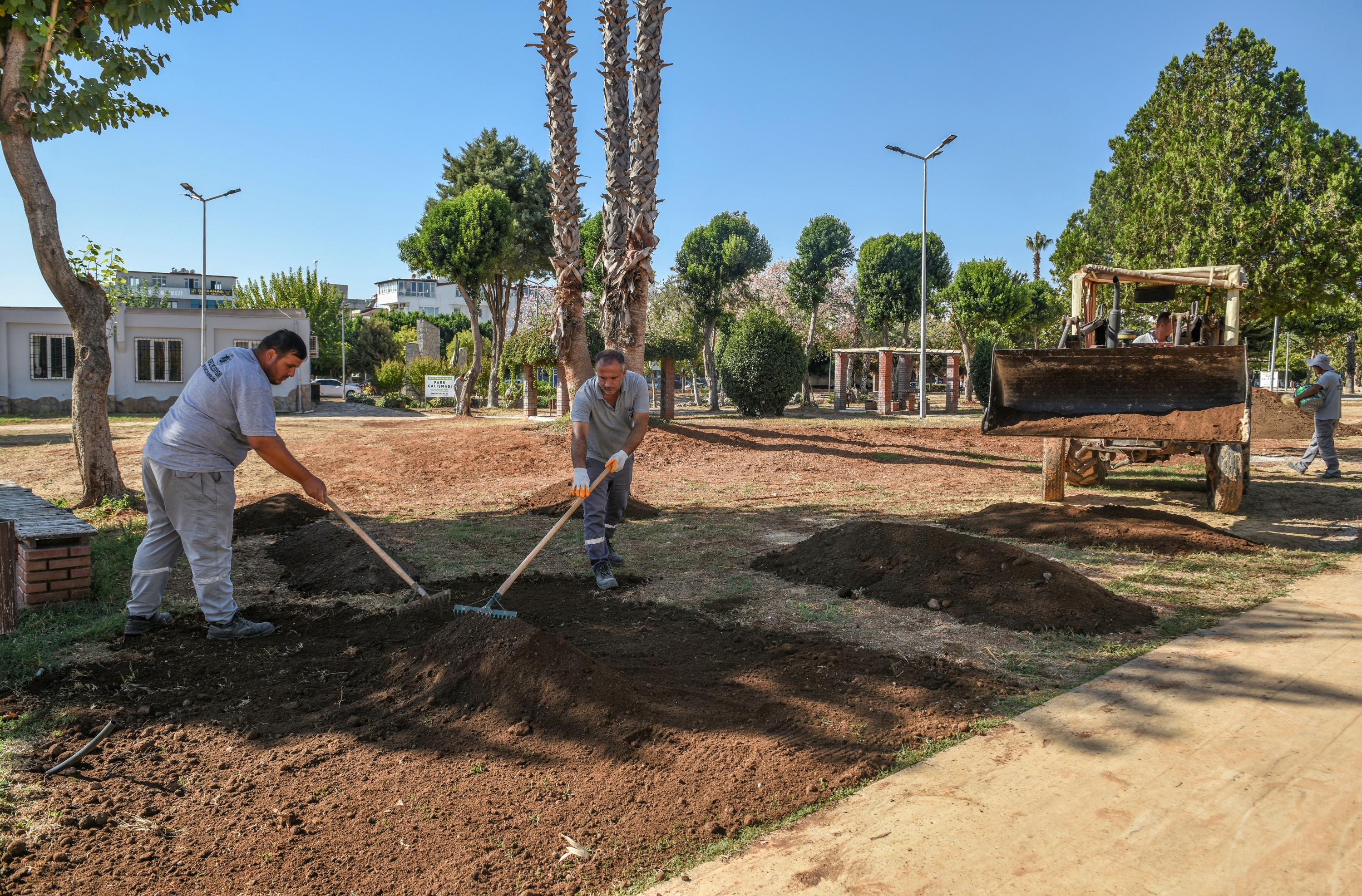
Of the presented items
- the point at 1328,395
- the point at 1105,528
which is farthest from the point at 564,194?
the point at 1328,395

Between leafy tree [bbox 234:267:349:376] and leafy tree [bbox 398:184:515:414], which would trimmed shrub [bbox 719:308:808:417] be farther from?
leafy tree [bbox 234:267:349:376]

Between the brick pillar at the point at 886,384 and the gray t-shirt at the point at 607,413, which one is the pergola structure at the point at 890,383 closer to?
the brick pillar at the point at 886,384

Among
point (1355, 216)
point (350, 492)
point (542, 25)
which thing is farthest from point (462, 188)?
point (1355, 216)

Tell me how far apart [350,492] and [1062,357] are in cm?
828

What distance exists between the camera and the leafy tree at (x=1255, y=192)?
1581 centimetres

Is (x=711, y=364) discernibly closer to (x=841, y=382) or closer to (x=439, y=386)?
(x=841, y=382)

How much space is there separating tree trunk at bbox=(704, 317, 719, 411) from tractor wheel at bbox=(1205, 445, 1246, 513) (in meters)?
20.1

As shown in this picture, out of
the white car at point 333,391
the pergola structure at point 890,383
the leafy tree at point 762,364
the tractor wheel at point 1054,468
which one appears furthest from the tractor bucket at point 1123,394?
the white car at point 333,391

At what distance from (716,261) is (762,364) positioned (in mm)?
12034

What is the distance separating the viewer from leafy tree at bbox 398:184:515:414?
75.7ft

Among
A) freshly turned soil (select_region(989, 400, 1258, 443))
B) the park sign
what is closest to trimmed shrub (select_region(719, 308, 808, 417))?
the park sign

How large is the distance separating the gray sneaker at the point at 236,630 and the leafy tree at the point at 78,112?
15.7 ft

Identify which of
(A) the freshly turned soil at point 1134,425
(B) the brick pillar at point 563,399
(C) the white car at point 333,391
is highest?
(C) the white car at point 333,391

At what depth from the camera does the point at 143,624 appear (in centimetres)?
446
